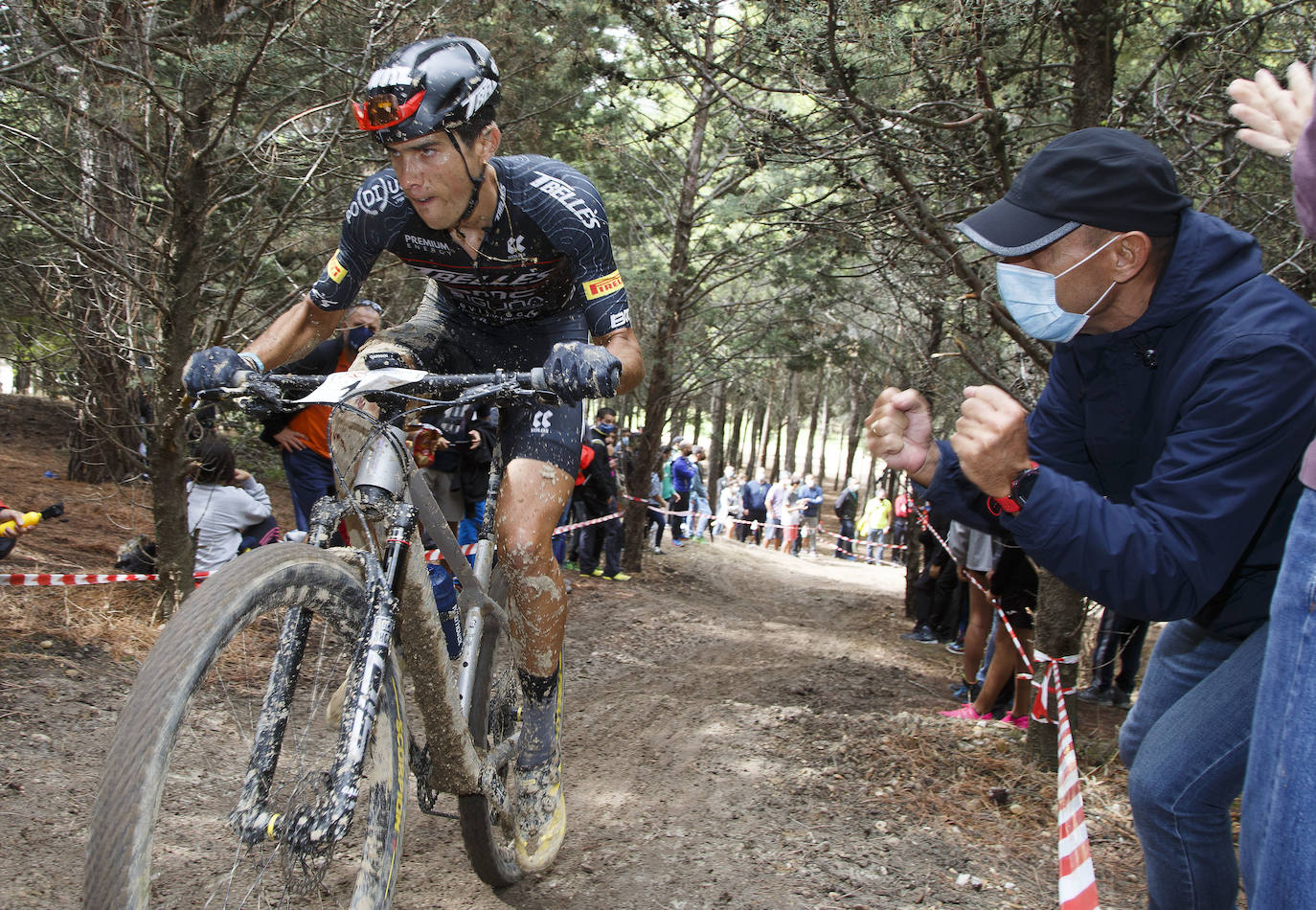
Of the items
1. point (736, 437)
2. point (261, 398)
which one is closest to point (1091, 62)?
point (261, 398)

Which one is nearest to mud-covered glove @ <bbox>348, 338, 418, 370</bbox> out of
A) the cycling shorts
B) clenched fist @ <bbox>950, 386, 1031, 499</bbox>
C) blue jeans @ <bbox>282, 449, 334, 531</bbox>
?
the cycling shorts

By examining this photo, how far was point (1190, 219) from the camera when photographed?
2303 mm

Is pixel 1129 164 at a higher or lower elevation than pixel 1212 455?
higher

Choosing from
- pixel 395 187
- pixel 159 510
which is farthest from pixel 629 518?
pixel 395 187

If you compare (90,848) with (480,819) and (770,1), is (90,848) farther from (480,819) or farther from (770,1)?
(770,1)

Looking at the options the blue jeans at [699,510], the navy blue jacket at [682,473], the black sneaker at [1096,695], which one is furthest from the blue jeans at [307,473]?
the blue jeans at [699,510]

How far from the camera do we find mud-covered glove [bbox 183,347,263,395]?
2496 millimetres

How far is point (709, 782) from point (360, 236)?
328cm

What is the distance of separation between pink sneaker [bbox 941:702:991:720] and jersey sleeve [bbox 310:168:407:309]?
513 cm

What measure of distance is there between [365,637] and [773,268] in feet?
35.2

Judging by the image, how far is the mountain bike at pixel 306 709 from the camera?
1.79 m

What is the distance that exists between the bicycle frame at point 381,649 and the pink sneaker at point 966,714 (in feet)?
13.8

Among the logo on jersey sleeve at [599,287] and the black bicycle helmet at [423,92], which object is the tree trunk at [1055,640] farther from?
the black bicycle helmet at [423,92]

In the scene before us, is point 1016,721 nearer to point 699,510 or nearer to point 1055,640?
point 1055,640
